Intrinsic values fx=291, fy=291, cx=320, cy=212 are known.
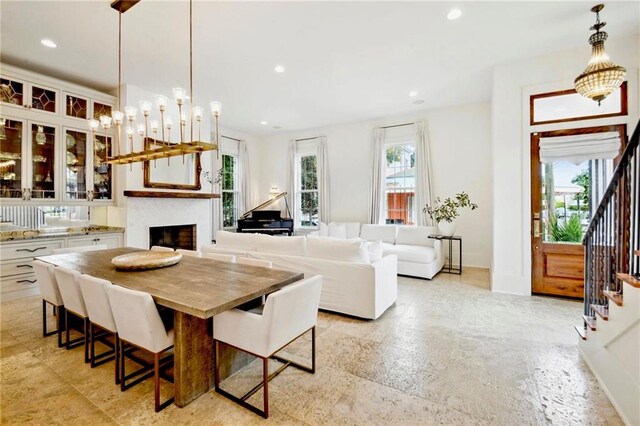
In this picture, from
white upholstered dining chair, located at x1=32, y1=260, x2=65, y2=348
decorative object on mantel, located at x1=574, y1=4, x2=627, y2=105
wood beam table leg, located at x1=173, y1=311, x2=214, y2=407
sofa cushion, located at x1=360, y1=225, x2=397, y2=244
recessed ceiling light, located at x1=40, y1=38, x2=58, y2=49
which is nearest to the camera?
wood beam table leg, located at x1=173, y1=311, x2=214, y2=407

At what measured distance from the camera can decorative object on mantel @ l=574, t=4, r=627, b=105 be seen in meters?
2.96

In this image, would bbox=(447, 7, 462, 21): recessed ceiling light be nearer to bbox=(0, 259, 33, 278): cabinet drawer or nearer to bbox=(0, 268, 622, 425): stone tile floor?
bbox=(0, 268, 622, 425): stone tile floor

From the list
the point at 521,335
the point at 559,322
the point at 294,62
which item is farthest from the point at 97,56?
the point at 559,322

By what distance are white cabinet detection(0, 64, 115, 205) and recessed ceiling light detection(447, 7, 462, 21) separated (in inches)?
163

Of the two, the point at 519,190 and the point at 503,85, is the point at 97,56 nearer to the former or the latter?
the point at 503,85

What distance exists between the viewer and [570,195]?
3.88 metres

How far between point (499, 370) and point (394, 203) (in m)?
4.68

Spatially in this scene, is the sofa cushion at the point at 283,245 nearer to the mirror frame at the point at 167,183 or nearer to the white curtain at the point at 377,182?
the mirror frame at the point at 167,183

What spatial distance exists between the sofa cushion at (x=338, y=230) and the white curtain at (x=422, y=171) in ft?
5.25

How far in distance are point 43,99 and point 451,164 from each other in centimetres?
694

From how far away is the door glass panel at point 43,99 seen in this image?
4.09 meters

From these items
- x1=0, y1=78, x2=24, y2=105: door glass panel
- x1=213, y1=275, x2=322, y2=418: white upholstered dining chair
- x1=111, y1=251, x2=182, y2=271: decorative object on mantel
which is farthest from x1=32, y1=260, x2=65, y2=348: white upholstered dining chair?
x1=0, y1=78, x2=24, y2=105: door glass panel

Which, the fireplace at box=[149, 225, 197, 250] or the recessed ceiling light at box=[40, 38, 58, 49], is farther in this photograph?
the fireplace at box=[149, 225, 197, 250]

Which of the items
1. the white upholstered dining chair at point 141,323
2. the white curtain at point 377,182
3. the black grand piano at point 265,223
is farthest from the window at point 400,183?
the white upholstered dining chair at point 141,323
